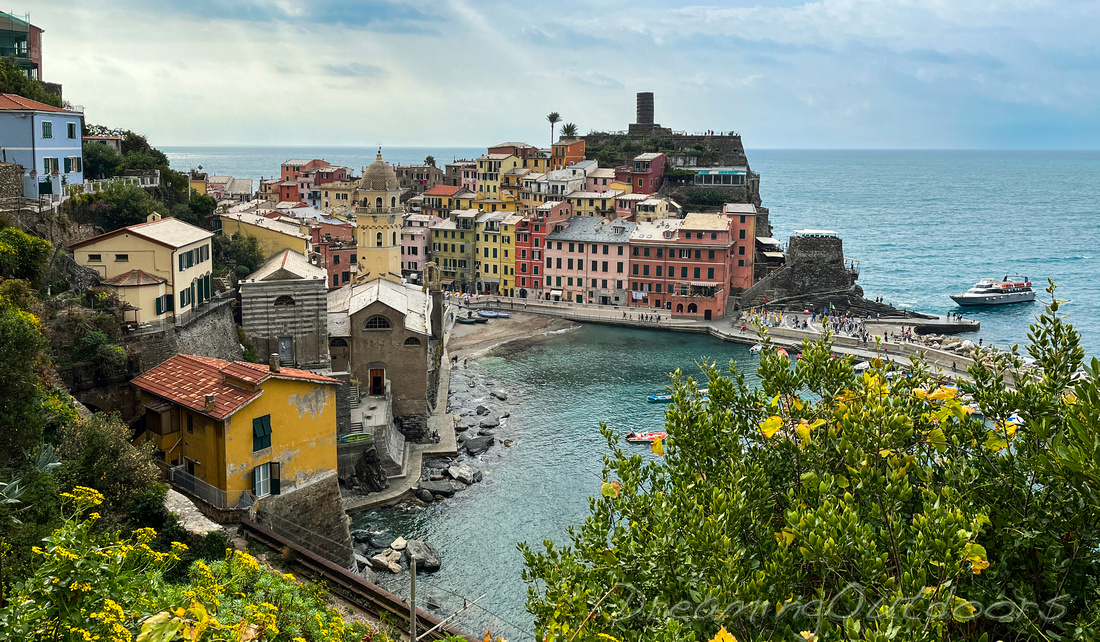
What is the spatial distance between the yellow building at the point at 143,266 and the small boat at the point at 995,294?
64.6 meters

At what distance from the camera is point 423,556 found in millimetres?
26328

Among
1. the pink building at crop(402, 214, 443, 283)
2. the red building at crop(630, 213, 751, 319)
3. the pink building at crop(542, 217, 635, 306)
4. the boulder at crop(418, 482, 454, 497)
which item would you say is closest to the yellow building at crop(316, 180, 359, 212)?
the pink building at crop(402, 214, 443, 283)

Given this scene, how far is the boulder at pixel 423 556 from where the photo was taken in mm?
26062

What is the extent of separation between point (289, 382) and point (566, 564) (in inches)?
548

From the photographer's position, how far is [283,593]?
13.2m

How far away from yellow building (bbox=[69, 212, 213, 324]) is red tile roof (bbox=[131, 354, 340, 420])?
3.42 m

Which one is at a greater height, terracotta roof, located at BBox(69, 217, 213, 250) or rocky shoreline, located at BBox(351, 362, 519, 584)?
terracotta roof, located at BBox(69, 217, 213, 250)

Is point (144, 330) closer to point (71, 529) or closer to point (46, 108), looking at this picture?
point (46, 108)

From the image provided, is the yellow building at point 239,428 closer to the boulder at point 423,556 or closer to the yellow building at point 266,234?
the boulder at point 423,556

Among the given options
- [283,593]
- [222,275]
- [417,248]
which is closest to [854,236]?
[417,248]

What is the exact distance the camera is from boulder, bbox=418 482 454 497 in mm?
31547

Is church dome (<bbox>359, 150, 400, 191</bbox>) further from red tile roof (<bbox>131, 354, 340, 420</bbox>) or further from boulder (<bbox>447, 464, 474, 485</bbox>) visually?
red tile roof (<bbox>131, 354, 340, 420</bbox>)

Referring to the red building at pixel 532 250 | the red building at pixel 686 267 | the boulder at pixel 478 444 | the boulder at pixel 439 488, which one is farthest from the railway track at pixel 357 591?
the red building at pixel 532 250

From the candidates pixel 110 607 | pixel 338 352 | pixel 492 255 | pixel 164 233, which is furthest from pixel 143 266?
pixel 492 255
